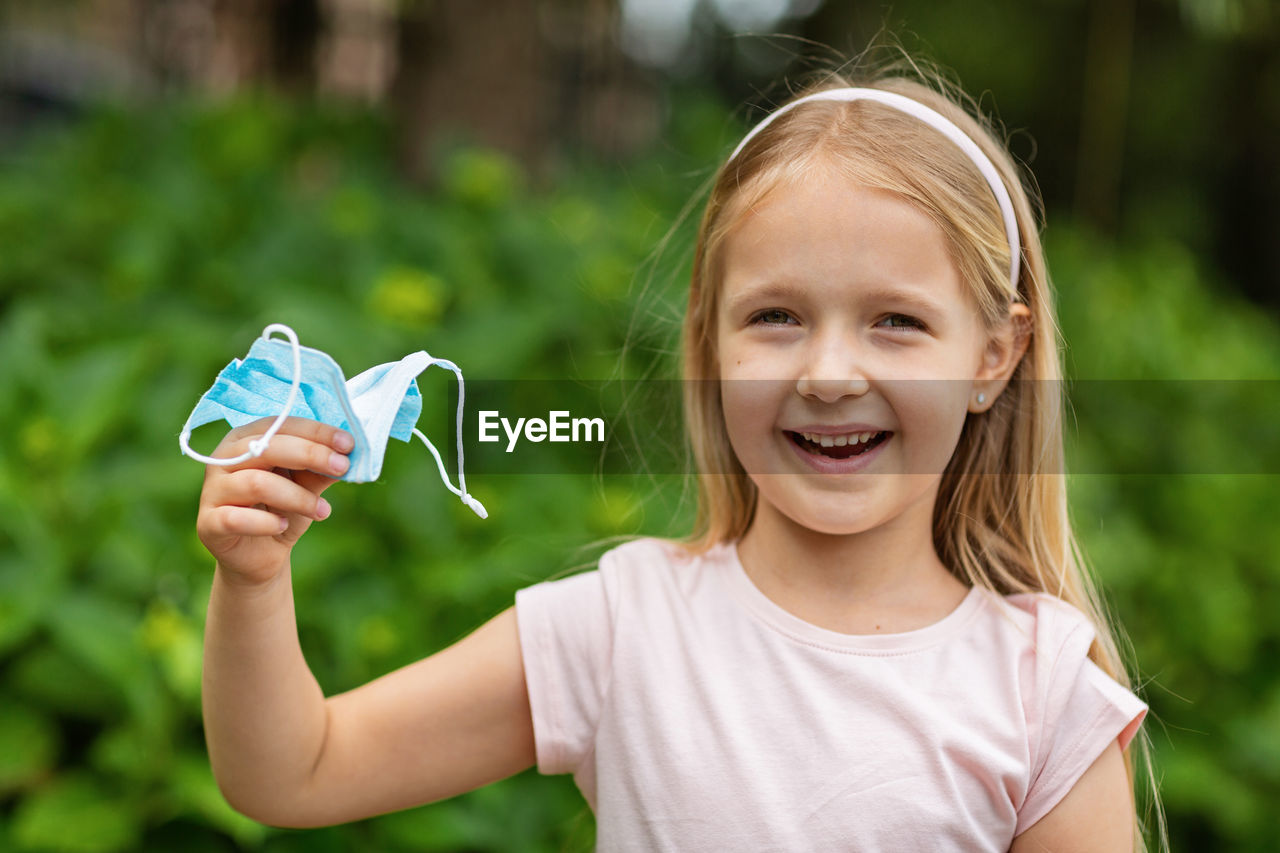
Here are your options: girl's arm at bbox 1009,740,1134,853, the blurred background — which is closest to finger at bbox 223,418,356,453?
the blurred background

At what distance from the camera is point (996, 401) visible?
163cm

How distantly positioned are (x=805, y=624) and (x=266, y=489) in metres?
0.63

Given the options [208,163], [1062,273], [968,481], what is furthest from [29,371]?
[1062,273]

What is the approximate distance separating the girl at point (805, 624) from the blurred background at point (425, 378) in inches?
14.5

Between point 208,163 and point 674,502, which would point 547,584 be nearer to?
point 674,502

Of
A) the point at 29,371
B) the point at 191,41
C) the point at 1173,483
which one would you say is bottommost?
the point at 1173,483

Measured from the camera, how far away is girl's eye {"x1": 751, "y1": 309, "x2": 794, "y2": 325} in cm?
141

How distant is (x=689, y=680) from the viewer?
145cm

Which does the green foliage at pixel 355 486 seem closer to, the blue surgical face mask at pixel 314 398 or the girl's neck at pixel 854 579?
the girl's neck at pixel 854 579

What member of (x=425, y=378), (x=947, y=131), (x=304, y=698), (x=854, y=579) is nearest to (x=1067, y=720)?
(x=854, y=579)

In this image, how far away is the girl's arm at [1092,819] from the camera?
1390 mm

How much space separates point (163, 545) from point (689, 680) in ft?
4.73

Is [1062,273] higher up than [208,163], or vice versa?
[208,163]

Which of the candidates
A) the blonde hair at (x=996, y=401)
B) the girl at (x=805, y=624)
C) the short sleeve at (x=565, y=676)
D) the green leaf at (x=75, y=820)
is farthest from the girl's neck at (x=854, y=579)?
the green leaf at (x=75, y=820)
